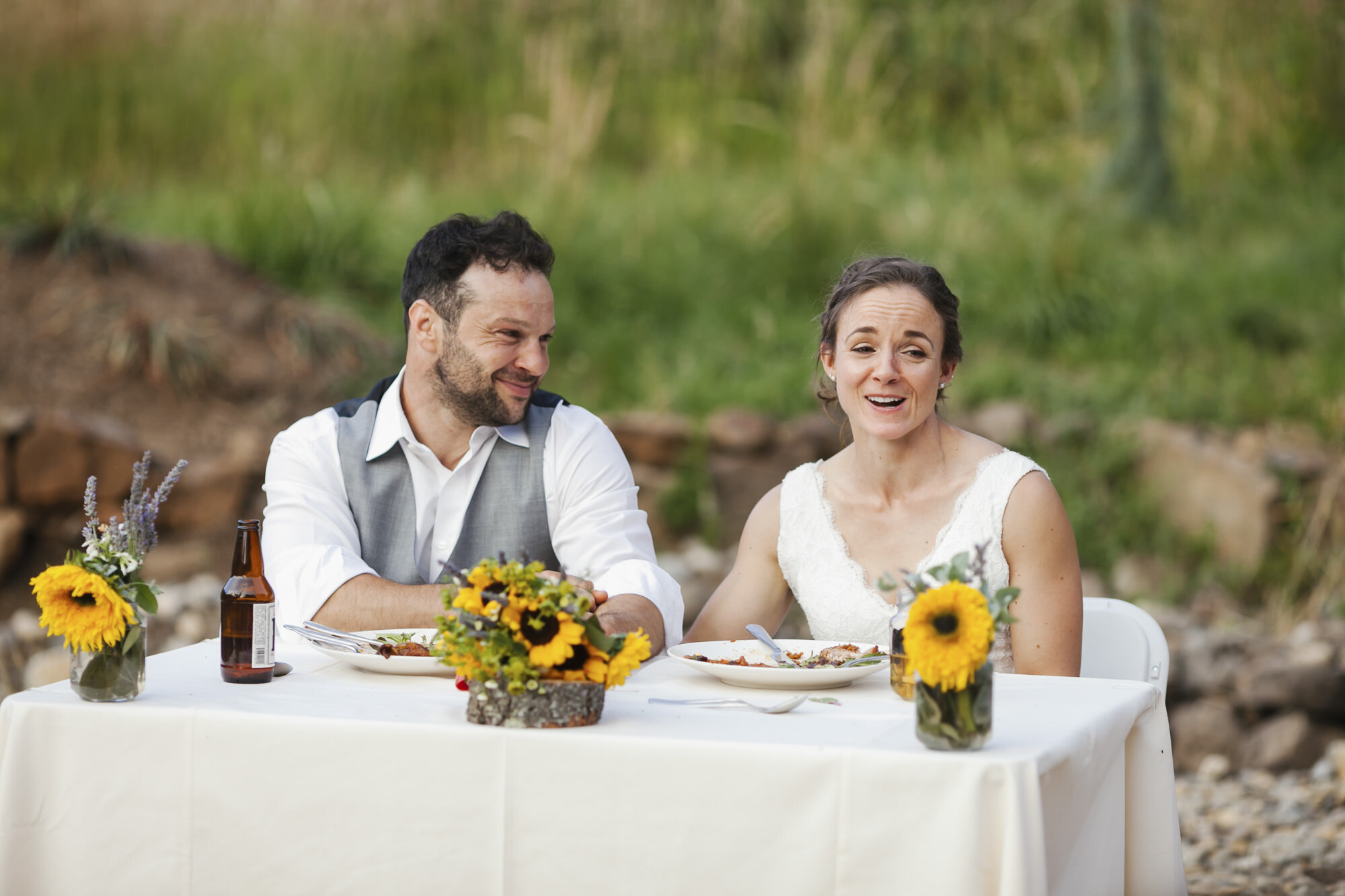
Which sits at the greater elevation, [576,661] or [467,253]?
[467,253]

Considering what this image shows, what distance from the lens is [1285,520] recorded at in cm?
517

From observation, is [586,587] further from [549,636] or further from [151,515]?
[151,515]

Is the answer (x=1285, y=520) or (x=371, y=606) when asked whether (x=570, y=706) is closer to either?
(x=371, y=606)

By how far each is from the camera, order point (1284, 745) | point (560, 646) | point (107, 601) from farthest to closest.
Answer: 1. point (1284, 745)
2. point (107, 601)
3. point (560, 646)

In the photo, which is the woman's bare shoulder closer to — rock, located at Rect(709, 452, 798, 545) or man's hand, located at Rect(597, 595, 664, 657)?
man's hand, located at Rect(597, 595, 664, 657)

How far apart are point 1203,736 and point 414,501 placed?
260 cm

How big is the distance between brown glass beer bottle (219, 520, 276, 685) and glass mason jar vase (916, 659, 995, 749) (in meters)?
0.93

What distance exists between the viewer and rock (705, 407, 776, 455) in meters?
5.45

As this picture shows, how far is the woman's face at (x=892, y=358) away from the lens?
254 centimetres

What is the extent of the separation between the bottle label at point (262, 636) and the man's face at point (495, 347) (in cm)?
84

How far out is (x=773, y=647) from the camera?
215cm

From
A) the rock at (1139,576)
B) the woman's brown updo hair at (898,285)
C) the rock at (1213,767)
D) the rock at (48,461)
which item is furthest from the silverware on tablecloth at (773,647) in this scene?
the rock at (48,461)

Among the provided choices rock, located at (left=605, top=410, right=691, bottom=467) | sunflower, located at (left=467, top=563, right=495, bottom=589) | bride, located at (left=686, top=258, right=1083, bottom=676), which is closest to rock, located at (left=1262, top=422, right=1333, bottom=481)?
rock, located at (left=605, top=410, right=691, bottom=467)

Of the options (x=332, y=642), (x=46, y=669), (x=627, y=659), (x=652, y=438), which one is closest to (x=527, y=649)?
(x=627, y=659)
